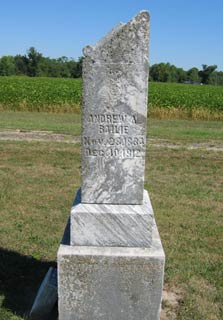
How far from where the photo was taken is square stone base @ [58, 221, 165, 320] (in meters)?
3.27

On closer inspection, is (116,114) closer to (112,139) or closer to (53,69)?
(112,139)

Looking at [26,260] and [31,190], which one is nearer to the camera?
[26,260]

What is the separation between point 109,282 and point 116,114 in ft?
4.44

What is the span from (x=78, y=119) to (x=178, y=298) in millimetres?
14438

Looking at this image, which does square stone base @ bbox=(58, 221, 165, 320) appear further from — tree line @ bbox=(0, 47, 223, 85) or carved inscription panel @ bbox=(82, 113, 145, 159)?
tree line @ bbox=(0, 47, 223, 85)

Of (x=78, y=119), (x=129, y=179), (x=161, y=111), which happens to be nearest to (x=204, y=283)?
(x=129, y=179)

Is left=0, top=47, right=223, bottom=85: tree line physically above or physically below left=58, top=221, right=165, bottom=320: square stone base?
above

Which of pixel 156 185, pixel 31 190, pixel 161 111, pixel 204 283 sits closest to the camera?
pixel 204 283

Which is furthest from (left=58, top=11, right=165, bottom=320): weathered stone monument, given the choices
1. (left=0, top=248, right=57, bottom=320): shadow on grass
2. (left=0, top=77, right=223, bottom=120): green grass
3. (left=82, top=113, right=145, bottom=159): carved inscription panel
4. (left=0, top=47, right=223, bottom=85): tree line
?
(left=0, top=47, right=223, bottom=85): tree line

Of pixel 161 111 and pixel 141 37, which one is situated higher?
pixel 141 37

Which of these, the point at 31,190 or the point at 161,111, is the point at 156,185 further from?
the point at 161,111

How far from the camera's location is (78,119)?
59.1 feet

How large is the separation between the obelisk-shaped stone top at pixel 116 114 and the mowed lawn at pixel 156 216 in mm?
1380

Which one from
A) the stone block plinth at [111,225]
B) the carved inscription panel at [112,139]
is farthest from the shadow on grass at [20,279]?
the carved inscription panel at [112,139]
